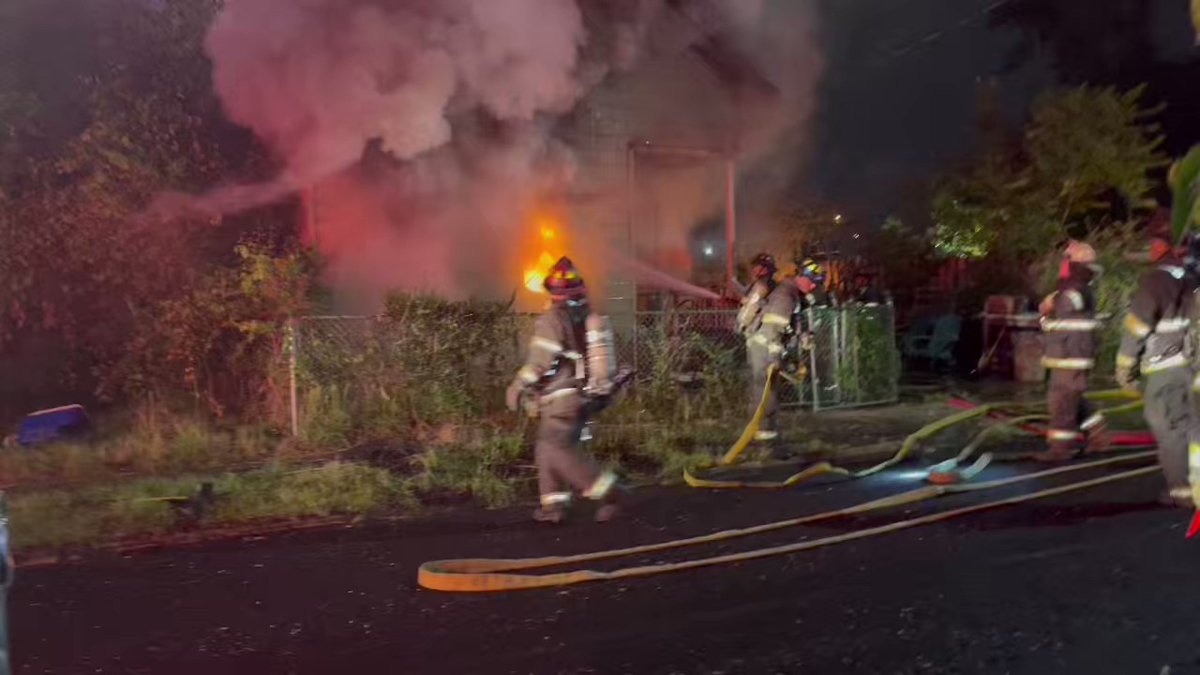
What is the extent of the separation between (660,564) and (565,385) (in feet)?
4.11

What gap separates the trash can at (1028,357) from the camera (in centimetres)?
1199

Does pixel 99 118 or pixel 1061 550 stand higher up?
pixel 99 118

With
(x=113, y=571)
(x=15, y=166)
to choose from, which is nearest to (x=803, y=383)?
(x=113, y=571)

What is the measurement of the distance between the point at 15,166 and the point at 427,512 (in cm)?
531

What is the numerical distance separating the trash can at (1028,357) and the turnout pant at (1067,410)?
495cm

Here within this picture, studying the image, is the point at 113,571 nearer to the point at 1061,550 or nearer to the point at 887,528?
the point at 887,528

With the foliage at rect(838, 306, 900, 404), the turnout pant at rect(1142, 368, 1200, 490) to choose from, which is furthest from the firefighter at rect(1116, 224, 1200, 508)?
the foliage at rect(838, 306, 900, 404)

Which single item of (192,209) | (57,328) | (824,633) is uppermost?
(192,209)

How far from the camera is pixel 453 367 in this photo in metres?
8.54

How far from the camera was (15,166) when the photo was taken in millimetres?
8477

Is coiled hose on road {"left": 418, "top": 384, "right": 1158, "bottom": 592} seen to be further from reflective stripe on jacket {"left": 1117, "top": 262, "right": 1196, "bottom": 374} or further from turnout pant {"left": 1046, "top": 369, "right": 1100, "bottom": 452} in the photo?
reflective stripe on jacket {"left": 1117, "top": 262, "right": 1196, "bottom": 374}

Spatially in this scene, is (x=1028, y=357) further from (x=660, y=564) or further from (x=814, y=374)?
(x=660, y=564)

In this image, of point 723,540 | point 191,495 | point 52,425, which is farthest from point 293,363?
point 723,540

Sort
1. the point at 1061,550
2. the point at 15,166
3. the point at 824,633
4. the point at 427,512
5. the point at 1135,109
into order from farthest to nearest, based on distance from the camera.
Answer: the point at 1135,109, the point at 15,166, the point at 427,512, the point at 1061,550, the point at 824,633
